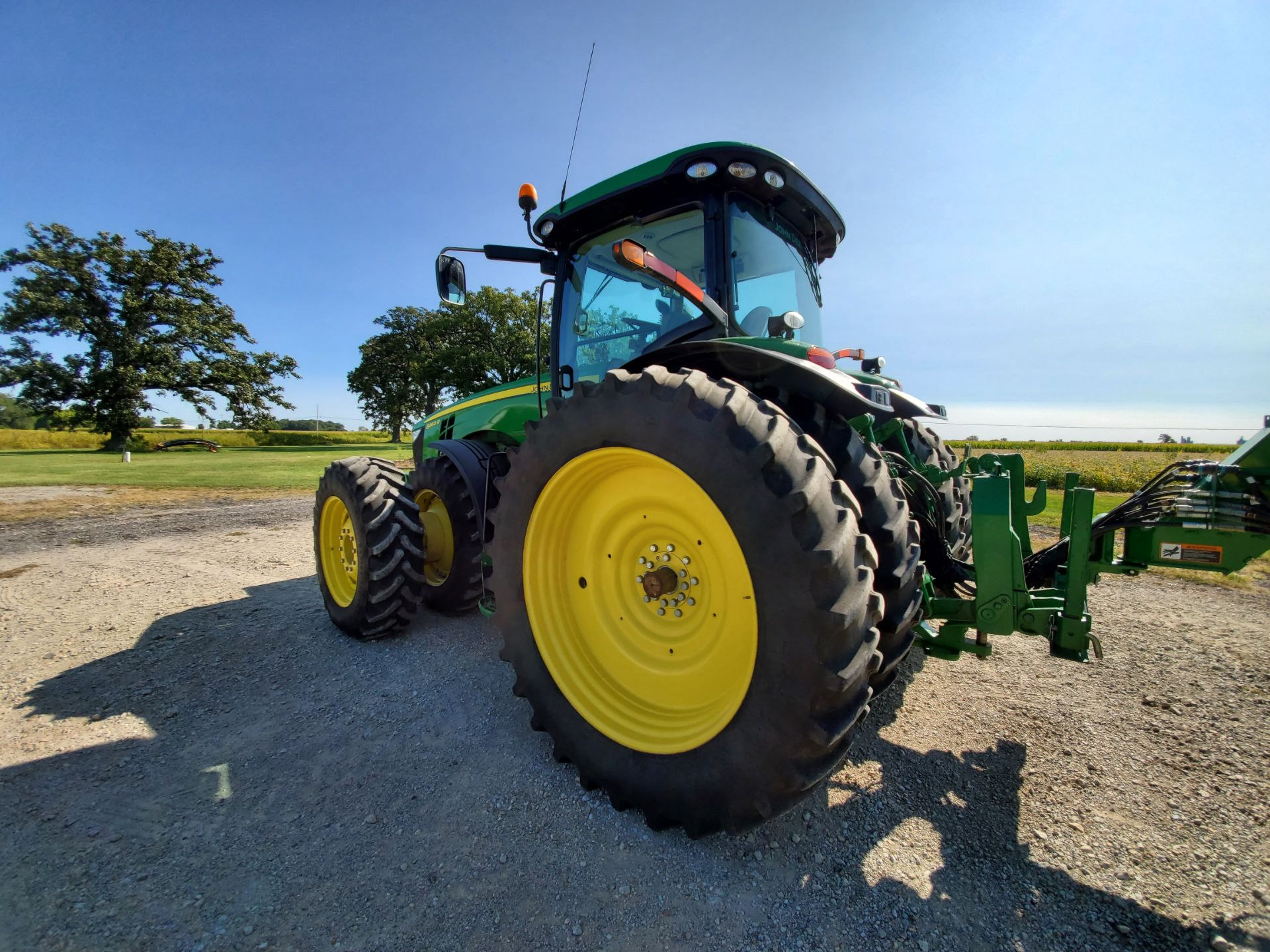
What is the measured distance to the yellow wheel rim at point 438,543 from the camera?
3.76 meters

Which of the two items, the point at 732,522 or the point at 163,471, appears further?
the point at 163,471

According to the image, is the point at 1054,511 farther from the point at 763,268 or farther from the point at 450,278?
the point at 450,278

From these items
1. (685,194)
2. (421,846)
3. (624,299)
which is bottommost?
(421,846)

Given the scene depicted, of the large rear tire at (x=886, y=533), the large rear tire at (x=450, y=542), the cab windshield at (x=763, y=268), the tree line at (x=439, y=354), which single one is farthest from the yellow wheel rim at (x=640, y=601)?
the tree line at (x=439, y=354)

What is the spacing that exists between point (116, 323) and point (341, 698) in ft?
134

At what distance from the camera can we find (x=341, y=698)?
278cm

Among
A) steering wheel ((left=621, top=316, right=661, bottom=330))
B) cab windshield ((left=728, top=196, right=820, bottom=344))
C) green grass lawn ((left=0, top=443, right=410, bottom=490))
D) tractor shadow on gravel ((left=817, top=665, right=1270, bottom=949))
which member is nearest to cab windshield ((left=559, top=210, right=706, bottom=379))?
steering wheel ((left=621, top=316, right=661, bottom=330))

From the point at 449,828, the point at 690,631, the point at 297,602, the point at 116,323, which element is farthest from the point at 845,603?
the point at 116,323

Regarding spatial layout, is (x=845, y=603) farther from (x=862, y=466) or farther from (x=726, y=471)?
(x=862, y=466)

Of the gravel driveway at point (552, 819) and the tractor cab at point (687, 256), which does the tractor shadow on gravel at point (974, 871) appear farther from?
the tractor cab at point (687, 256)

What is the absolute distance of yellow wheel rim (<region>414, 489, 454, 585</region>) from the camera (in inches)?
148

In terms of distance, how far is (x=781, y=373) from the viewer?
2080mm

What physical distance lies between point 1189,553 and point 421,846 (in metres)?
2.76

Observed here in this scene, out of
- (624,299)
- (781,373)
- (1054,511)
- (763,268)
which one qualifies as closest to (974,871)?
(781,373)
